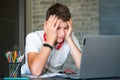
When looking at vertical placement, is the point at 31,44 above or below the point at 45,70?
above

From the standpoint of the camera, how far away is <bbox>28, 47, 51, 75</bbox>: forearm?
2022 millimetres

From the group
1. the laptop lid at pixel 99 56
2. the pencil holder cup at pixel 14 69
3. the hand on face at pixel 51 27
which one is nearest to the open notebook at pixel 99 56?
the laptop lid at pixel 99 56

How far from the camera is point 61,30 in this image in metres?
2.20

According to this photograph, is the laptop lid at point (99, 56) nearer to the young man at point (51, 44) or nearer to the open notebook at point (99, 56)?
the open notebook at point (99, 56)

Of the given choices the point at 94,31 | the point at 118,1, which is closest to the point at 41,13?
the point at 94,31

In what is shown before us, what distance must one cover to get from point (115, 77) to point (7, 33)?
3.24 metres

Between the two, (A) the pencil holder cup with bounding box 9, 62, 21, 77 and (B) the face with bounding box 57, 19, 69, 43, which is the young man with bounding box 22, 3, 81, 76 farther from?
(A) the pencil holder cup with bounding box 9, 62, 21, 77

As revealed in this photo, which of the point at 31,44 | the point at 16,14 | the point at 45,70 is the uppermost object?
A: the point at 16,14

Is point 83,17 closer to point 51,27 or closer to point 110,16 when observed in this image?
point 110,16

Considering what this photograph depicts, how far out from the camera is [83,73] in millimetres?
1636

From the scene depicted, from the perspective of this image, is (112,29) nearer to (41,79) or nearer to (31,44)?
(31,44)

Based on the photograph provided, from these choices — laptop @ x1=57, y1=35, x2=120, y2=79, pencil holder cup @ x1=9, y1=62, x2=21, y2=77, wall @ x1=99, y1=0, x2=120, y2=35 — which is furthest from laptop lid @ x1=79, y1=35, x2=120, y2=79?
wall @ x1=99, y1=0, x2=120, y2=35

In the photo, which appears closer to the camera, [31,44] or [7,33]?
[31,44]

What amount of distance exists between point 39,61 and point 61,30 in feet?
1.07
